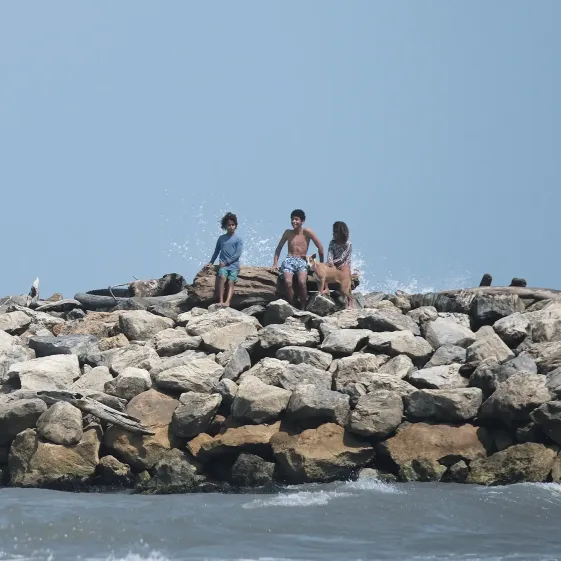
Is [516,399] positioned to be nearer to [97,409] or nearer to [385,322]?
[385,322]

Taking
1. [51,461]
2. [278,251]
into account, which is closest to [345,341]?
[278,251]

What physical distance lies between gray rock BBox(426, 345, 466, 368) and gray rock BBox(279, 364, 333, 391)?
151cm

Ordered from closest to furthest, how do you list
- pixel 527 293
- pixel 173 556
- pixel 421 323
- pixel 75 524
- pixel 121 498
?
pixel 173 556 → pixel 75 524 → pixel 121 498 → pixel 421 323 → pixel 527 293

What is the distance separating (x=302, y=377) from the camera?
42.1 ft

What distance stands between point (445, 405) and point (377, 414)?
2.60ft

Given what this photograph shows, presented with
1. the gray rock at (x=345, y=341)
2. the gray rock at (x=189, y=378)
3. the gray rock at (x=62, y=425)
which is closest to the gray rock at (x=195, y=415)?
the gray rock at (x=189, y=378)

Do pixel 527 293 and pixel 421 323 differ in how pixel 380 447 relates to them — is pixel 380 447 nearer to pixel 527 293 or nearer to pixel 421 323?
pixel 421 323

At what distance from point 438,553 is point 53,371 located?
6452 mm

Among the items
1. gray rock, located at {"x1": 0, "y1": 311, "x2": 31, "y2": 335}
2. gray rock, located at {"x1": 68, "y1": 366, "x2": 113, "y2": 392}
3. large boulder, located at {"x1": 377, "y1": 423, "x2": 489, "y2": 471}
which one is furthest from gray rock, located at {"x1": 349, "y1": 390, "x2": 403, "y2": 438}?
gray rock, located at {"x1": 0, "y1": 311, "x2": 31, "y2": 335}

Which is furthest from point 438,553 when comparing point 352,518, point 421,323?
point 421,323

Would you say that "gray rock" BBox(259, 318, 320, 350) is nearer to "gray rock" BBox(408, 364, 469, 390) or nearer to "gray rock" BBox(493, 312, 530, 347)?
"gray rock" BBox(408, 364, 469, 390)

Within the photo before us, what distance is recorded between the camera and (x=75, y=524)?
32.4 feet

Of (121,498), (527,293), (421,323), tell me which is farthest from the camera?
(527,293)

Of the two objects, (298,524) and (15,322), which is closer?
(298,524)
